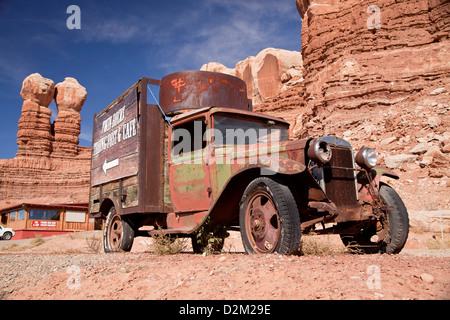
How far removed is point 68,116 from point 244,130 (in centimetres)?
6609

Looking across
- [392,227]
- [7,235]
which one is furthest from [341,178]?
[7,235]

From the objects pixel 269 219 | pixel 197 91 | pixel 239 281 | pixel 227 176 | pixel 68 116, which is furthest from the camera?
pixel 68 116

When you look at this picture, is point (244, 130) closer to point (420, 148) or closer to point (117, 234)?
point (117, 234)

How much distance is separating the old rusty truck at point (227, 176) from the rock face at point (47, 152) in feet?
169

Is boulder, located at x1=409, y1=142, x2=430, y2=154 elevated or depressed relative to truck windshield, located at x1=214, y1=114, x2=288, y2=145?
elevated

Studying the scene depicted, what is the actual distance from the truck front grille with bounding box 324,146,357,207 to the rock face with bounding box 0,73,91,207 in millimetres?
54877

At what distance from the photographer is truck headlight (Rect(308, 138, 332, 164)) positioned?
13.6 ft

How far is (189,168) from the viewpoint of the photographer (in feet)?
19.1

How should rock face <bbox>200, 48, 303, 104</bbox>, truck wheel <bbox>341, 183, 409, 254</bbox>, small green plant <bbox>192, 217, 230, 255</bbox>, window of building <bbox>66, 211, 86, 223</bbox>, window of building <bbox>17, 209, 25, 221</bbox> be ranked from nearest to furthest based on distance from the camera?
truck wheel <bbox>341, 183, 409, 254</bbox> → small green plant <bbox>192, 217, 230, 255</bbox> → window of building <bbox>17, 209, 25, 221</bbox> → window of building <bbox>66, 211, 86, 223</bbox> → rock face <bbox>200, 48, 303, 104</bbox>

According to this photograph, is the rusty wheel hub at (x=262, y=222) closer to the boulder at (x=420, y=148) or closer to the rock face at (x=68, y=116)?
the boulder at (x=420, y=148)

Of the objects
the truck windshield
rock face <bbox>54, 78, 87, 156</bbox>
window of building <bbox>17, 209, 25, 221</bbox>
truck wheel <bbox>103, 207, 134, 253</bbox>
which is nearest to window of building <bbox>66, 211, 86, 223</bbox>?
window of building <bbox>17, 209, 25, 221</bbox>

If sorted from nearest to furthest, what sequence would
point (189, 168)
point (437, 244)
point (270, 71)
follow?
point (189, 168) → point (437, 244) → point (270, 71)

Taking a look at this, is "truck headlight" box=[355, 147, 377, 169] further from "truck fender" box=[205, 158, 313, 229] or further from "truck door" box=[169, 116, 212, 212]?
"truck door" box=[169, 116, 212, 212]
